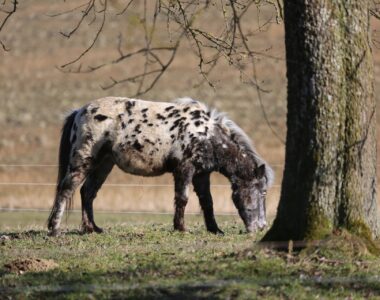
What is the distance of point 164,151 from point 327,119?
539 cm

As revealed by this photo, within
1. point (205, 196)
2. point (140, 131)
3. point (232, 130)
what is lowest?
A: point (205, 196)

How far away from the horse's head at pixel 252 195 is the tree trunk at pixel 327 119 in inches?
205

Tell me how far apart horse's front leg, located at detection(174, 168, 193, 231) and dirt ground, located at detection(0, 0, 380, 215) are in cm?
1270

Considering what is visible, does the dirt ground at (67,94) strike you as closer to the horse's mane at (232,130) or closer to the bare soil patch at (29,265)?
the horse's mane at (232,130)

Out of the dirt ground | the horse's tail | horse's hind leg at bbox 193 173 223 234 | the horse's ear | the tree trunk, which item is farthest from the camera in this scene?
the dirt ground

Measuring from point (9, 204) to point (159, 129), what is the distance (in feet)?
44.3

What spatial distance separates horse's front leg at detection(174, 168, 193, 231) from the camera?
1673 centimetres

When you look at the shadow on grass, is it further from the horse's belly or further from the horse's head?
the horse's head

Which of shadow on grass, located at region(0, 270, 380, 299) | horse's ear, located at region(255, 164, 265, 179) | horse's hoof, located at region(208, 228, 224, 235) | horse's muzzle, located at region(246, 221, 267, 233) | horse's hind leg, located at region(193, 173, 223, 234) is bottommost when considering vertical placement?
shadow on grass, located at region(0, 270, 380, 299)

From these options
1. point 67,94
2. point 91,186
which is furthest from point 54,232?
point 67,94

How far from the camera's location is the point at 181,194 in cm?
1678

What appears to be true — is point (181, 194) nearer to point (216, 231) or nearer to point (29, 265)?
Answer: point (216, 231)

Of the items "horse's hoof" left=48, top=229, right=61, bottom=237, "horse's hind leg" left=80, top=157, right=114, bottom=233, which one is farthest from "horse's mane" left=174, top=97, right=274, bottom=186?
"horse's hoof" left=48, top=229, right=61, bottom=237

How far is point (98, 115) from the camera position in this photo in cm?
1681
